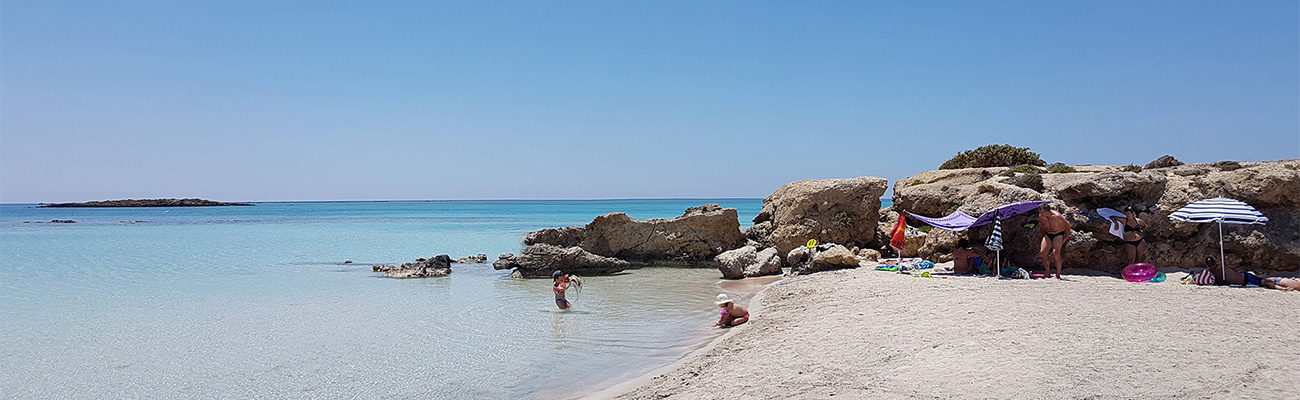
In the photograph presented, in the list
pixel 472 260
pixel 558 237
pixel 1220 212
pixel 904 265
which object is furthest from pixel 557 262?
pixel 1220 212

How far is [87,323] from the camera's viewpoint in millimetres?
10047

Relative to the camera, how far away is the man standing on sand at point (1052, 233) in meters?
11.0

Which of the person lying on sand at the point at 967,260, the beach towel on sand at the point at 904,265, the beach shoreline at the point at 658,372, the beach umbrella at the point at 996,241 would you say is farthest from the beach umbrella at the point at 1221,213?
the beach shoreline at the point at 658,372

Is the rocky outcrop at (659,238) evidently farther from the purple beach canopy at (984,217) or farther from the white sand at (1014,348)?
the white sand at (1014,348)

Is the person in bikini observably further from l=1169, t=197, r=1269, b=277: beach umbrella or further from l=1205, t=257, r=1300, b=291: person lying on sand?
l=1205, t=257, r=1300, b=291: person lying on sand

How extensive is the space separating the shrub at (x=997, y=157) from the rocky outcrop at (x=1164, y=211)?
7.40 m

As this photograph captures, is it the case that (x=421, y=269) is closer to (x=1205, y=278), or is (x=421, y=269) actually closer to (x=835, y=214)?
(x=835, y=214)

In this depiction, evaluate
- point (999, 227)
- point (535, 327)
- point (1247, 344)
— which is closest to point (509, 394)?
point (535, 327)

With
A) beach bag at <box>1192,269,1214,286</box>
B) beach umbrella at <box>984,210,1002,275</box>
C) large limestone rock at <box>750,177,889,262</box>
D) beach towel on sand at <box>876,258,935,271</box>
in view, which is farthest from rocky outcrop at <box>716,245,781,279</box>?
beach bag at <box>1192,269,1214,286</box>

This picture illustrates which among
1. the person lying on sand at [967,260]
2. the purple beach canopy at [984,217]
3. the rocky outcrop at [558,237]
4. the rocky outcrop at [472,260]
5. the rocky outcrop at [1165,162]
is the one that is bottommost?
the rocky outcrop at [472,260]

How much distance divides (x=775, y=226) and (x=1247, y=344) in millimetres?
12385

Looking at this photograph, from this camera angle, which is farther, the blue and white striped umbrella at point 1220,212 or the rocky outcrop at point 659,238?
the rocky outcrop at point 659,238

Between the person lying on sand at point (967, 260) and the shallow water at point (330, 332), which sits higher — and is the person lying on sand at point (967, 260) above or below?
above

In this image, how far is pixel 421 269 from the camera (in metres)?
16.4
